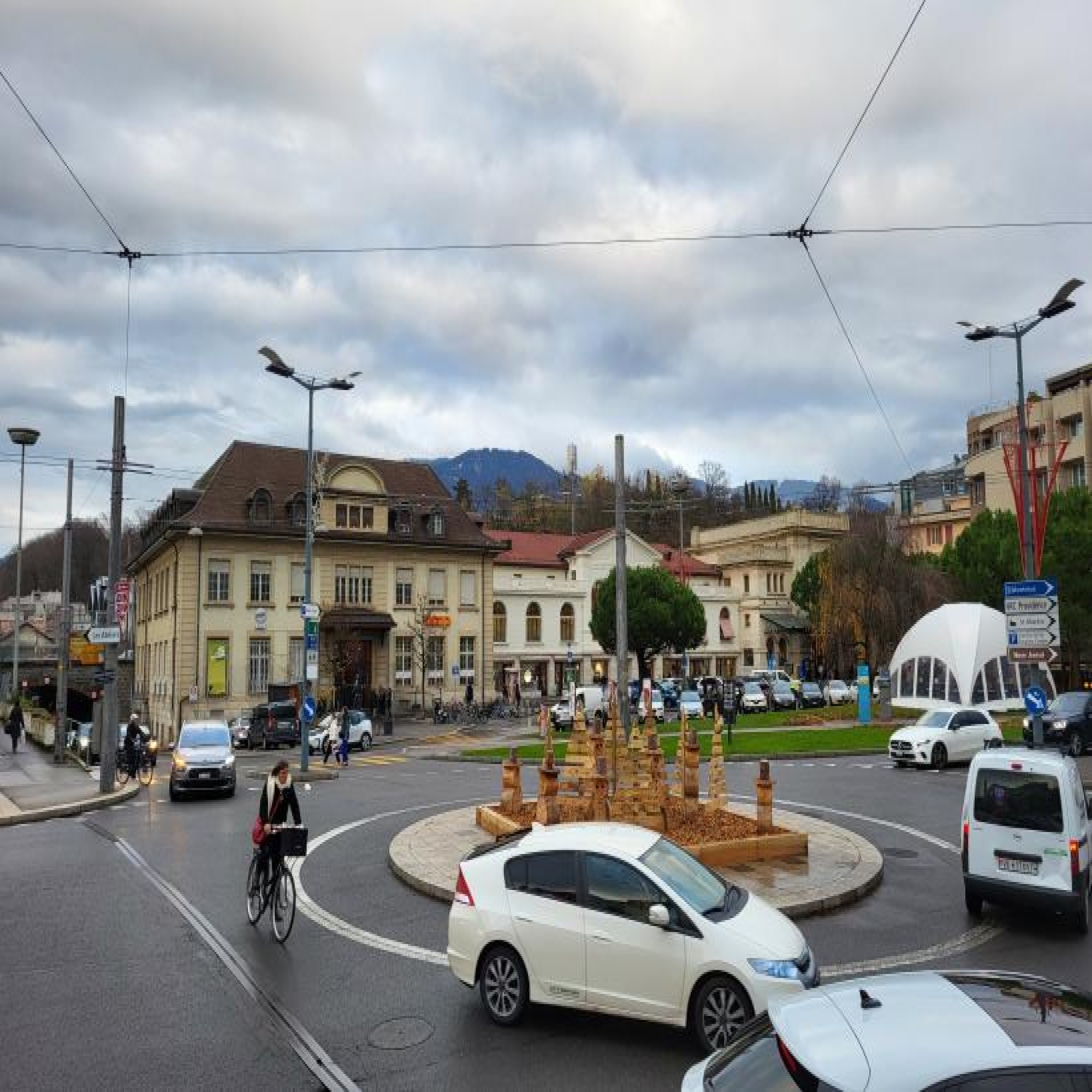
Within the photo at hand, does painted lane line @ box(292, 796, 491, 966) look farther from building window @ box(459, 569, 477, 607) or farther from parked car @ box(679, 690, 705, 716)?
building window @ box(459, 569, 477, 607)

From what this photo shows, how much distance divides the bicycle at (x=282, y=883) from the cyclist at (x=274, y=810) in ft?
0.07

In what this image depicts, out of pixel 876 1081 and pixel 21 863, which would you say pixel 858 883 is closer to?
pixel 876 1081

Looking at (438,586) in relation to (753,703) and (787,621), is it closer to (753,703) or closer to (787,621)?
(753,703)

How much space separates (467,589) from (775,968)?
51.9 meters

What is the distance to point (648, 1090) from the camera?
611 centimetres

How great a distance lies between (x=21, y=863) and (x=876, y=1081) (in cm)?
1454

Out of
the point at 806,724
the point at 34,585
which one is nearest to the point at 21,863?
the point at 806,724

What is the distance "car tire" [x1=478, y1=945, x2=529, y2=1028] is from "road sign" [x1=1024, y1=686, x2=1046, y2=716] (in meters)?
13.1

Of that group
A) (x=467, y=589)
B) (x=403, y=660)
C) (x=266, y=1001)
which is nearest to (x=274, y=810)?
(x=266, y=1001)

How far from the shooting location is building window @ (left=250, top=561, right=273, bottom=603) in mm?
50656

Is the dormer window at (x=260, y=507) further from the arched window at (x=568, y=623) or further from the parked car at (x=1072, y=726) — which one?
the parked car at (x=1072, y=726)

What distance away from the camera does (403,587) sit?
2199 inches

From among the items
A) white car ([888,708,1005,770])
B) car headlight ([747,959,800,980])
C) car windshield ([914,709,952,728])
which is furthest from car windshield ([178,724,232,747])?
car windshield ([914,709,952,728])

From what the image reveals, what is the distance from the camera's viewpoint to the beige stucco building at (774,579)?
258 ft
